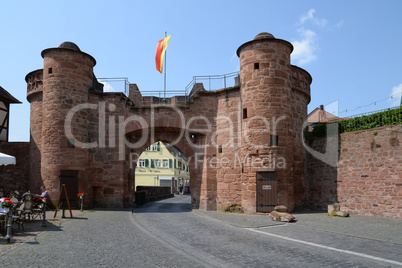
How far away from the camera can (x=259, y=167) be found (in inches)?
601

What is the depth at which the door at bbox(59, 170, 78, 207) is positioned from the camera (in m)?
16.7

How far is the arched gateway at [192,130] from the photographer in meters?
15.5

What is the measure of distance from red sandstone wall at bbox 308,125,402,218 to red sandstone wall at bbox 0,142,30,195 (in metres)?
16.4

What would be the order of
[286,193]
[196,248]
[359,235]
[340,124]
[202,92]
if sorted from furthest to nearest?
[202,92] → [340,124] → [286,193] → [359,235] → [196,248]

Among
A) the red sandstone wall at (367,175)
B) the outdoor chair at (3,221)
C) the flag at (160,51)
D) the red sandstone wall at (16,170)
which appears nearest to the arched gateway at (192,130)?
the red sandstone wall at (367,175)

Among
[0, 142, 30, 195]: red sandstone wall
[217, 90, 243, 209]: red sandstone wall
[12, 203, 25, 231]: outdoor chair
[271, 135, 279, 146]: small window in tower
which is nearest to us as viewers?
[12, 203, 25, 231]: outdoor chair

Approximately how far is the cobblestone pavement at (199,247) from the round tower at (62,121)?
229 inches

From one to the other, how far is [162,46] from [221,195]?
12091mm

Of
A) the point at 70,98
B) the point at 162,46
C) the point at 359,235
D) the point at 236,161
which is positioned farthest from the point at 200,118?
the point at 359,235

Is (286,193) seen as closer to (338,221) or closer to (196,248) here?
(338,221)

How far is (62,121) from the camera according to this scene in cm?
1686

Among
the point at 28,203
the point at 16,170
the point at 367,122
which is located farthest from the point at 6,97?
the point at 367,122

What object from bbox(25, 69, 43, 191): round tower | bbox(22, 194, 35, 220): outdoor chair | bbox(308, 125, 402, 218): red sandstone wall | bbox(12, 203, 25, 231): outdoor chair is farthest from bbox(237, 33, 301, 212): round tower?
bbox(25, 69, 43, 191): round tower

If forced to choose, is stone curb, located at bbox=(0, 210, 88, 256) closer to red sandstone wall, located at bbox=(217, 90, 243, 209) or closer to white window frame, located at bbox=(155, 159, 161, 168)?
red sandstone wall, located at bbox=(217, 90, 243, 209)
